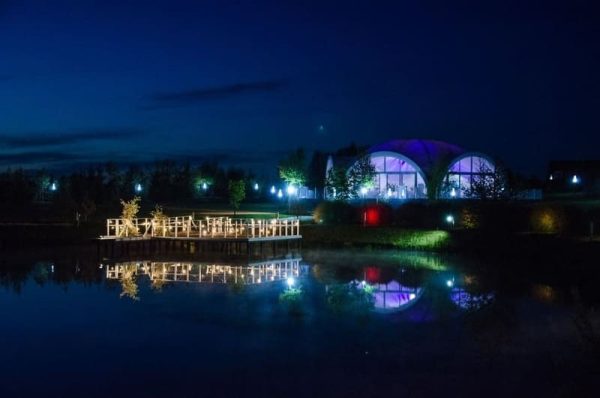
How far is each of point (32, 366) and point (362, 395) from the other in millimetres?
6388

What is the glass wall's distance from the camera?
184 feet

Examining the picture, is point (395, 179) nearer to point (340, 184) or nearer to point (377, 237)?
point (340, 184)

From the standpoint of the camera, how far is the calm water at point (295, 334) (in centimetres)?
1245

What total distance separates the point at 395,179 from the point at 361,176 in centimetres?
530

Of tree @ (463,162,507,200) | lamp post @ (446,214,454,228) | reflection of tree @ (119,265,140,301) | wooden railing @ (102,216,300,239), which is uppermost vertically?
tree @ (463,162,507,200)

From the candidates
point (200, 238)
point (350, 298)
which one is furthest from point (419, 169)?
point (350, 298)

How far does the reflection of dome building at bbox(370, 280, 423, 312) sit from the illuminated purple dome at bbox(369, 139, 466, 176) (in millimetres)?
31207

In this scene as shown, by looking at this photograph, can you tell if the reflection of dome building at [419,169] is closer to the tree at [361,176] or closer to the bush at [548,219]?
the tree at [361,176]

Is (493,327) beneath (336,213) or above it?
beneath

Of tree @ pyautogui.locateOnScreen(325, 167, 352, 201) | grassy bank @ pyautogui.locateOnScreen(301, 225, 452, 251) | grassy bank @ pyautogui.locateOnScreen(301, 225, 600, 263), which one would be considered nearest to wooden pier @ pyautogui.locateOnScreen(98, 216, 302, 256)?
grassy bank @ pyautogui.locateOnScreen(301, 225, 452, 251)

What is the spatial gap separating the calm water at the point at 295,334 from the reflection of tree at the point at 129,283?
7 centimetres

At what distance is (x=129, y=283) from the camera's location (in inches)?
974

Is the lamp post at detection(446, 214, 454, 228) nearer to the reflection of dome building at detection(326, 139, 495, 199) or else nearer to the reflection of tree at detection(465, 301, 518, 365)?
the reflection of dome building at detection(326, 139, 495, 199)

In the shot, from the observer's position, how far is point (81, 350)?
49.1 feet
